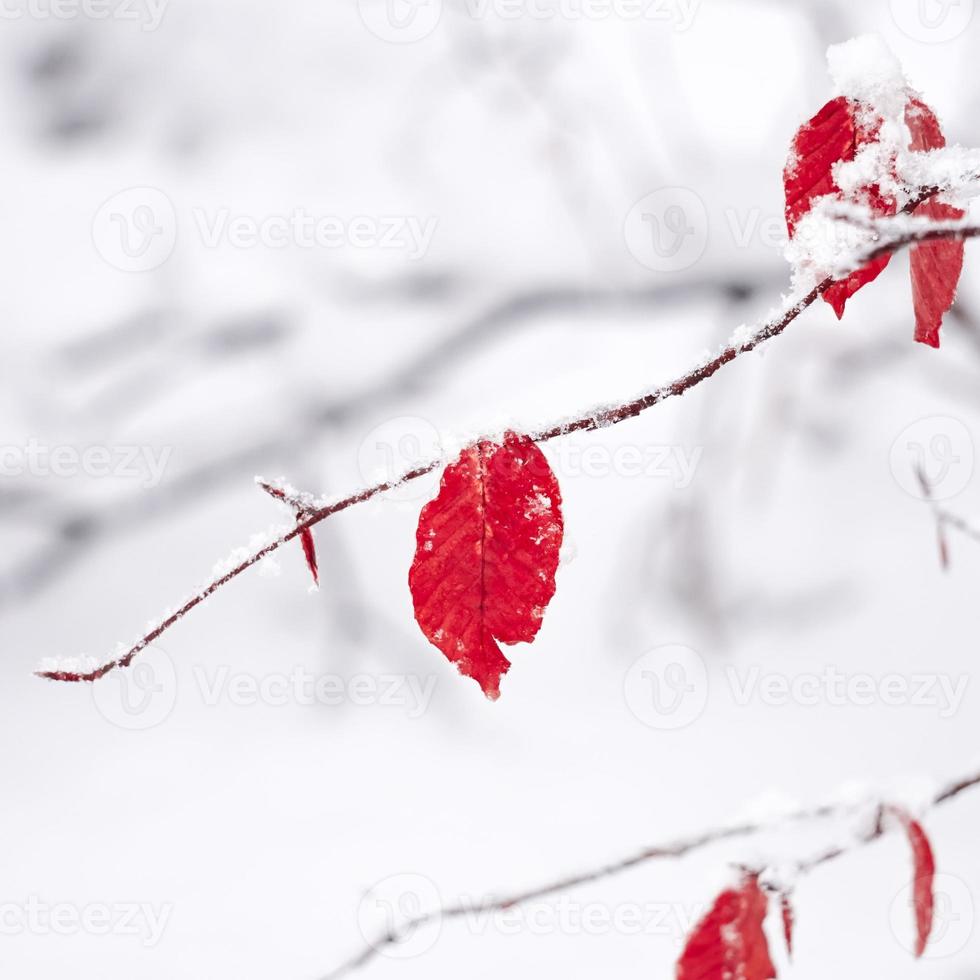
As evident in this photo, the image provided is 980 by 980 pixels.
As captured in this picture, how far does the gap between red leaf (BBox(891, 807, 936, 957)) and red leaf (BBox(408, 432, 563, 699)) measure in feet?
0.51

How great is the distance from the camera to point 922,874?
0.98ft

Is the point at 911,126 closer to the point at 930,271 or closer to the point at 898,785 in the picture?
the point at 930,271

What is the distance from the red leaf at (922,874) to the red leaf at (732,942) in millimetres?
54

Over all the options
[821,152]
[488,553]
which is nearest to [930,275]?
[821,152]

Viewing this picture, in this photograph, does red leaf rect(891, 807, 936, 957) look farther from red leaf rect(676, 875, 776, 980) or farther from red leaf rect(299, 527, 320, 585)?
red leaf rect(299, 527, 320, 585)

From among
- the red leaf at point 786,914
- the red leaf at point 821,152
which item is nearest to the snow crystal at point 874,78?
the red leaf at point 821,152

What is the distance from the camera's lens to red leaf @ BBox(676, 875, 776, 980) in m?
0.29

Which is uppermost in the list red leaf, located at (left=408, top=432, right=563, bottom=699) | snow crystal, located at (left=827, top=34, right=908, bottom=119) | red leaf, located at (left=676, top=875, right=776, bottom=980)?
snow crystal, located at (left=827, top=34, right=908, bottom=119)

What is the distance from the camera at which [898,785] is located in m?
0.32

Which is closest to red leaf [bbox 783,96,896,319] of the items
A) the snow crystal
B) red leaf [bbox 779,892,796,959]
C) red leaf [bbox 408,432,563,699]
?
the snow crystal

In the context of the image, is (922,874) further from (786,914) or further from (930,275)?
(930,275)

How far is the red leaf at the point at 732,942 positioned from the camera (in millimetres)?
293

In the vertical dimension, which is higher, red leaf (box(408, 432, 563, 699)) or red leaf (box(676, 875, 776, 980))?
red leaf (box(408, 432, 563, 699))

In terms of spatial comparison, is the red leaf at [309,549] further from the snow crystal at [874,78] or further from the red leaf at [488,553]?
the snow crystal at [874,78]
